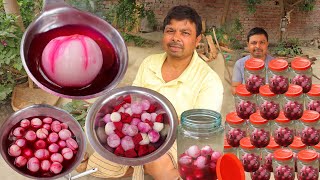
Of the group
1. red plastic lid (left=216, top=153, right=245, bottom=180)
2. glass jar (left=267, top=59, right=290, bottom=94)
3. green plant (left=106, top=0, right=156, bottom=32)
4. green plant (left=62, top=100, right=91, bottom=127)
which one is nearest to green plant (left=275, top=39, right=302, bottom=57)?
green plant (left=106, top=0, right=156, bottom=32)

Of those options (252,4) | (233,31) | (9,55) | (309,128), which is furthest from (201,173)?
(252,4)

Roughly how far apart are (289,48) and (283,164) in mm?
3120

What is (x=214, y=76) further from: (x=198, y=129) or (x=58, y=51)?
(x=58, y=51)

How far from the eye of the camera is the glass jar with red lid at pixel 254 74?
117 centimetres

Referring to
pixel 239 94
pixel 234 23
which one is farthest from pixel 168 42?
pixel 234 23

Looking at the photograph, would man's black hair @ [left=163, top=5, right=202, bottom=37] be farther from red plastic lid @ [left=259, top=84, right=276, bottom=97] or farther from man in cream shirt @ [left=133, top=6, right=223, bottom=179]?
red plastic lid @ [left=259, top=84, right=276, bottom=97]

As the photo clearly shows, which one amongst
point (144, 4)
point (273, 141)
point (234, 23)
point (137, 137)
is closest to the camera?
point (137, 137)

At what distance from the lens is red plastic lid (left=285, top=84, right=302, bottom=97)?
1200mm

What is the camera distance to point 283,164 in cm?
125

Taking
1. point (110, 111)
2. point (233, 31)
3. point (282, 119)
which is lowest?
point (233, 31)

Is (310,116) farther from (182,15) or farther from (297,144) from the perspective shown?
(182,15)

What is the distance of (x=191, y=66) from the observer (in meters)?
1.25

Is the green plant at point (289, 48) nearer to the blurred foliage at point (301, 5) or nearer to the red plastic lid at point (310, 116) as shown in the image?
the blurred foliage at point (301, 5)

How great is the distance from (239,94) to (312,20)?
335 cm
